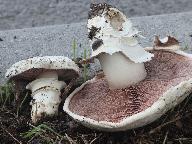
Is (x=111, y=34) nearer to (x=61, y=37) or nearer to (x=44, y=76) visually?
(x=44, y=76)

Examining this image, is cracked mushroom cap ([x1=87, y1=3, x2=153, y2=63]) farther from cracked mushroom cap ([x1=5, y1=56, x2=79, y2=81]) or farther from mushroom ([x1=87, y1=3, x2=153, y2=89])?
cracked mushroom cap ([x1=5, y1=56, x2=79, y2=81])

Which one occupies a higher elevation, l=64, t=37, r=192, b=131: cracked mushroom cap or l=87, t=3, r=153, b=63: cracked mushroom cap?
l=87, t=3, r=153, b=63: cracked mushroom cap

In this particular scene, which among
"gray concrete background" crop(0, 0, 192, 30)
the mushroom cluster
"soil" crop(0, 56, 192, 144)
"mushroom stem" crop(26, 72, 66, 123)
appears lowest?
"gray concrete background" crop(0, 0, 192, 30)

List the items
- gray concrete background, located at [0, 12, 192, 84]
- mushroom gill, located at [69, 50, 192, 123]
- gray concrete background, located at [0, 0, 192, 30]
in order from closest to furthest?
mushroom gill, located at [69, 50, 192, 123], gray concrete background, located at [0, 12, 192, 84], gray concrete background, located at [0, 0, 192, 30]

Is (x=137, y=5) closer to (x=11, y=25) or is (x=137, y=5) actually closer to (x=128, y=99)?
A: (x=11, y=25)

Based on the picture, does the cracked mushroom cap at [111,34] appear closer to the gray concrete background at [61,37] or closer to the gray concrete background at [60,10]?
the gray concrete background at [61,37]

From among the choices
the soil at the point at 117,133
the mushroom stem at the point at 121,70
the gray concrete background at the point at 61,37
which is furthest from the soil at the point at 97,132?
the gray concrete background at the point at 61,37

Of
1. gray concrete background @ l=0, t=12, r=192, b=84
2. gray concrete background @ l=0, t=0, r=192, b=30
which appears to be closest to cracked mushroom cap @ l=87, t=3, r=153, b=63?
gray concrete background @ l=0, t=12, r=192, b=84
